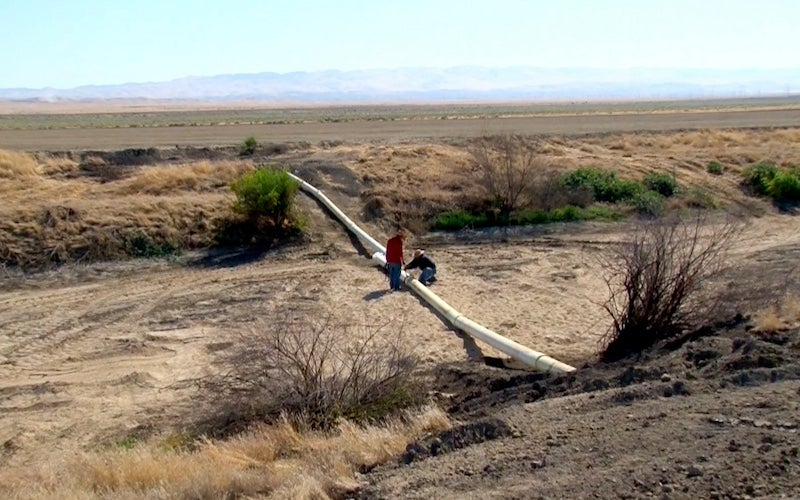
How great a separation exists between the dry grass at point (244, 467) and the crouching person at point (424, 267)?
11.0 meters

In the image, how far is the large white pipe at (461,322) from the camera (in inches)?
623

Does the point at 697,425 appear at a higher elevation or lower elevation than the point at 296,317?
higher

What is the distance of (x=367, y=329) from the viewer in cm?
1964

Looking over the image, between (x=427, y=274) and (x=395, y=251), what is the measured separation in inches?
51.4

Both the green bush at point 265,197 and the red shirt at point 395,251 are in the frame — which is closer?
the red shirt at point 395,251

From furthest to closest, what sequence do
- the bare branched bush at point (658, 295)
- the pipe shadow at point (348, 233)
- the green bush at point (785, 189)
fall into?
the green bush at point (785, 189)
the pipe shadow at point (348, 233)
the bare branched bush at point (658, 295)

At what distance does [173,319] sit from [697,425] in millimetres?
13999

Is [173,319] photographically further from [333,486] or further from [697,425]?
[697,425]

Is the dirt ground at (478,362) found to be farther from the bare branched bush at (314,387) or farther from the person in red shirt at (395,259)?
the bare branched bush at (314,387)

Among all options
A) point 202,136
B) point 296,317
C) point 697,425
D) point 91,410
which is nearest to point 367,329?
point 296,317

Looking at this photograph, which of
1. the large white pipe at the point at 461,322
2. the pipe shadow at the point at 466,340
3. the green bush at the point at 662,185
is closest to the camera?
the large white pipe at the point at 461,322

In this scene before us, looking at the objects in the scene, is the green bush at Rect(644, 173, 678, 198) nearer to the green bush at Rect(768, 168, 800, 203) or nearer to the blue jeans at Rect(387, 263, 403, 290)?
the green bush at Rect(768, 168, 800, 203)

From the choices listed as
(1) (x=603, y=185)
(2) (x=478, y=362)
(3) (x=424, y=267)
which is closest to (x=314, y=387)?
(2) (x=478, y=362)

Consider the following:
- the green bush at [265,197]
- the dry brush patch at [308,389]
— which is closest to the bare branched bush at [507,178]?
the green bush at [265,197]
